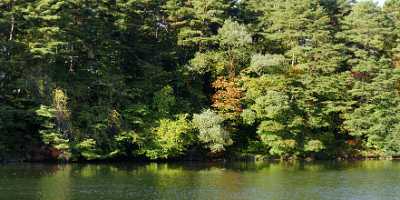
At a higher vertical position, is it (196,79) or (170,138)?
(196,79)

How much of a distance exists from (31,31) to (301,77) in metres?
26.2

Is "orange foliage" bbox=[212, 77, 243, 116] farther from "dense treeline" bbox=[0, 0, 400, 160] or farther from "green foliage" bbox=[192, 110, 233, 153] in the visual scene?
"green foliage" bbox=[192, 110, 233, 153]

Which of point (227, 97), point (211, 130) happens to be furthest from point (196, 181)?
point (227, 97)

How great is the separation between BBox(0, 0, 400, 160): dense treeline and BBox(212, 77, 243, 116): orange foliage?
11 centimetres

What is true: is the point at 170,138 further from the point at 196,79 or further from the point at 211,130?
the point at 196,79

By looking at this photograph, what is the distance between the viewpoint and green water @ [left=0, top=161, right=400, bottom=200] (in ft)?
112

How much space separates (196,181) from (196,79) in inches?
877

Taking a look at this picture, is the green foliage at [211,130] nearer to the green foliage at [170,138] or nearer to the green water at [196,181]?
the green foliage at [170,138]

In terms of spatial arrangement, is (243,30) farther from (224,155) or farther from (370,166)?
(370,166)

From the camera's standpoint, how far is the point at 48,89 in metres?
50.5

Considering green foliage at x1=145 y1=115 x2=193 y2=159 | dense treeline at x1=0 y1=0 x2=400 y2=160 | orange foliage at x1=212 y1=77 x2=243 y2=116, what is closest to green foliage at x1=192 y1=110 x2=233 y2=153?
dense treeline at x1=0 y1=0 x2=400 y2=160

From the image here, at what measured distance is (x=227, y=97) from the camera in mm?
59125

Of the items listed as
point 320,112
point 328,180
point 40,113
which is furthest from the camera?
point 320,112

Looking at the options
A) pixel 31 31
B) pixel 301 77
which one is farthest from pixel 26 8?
pixel 301 77
